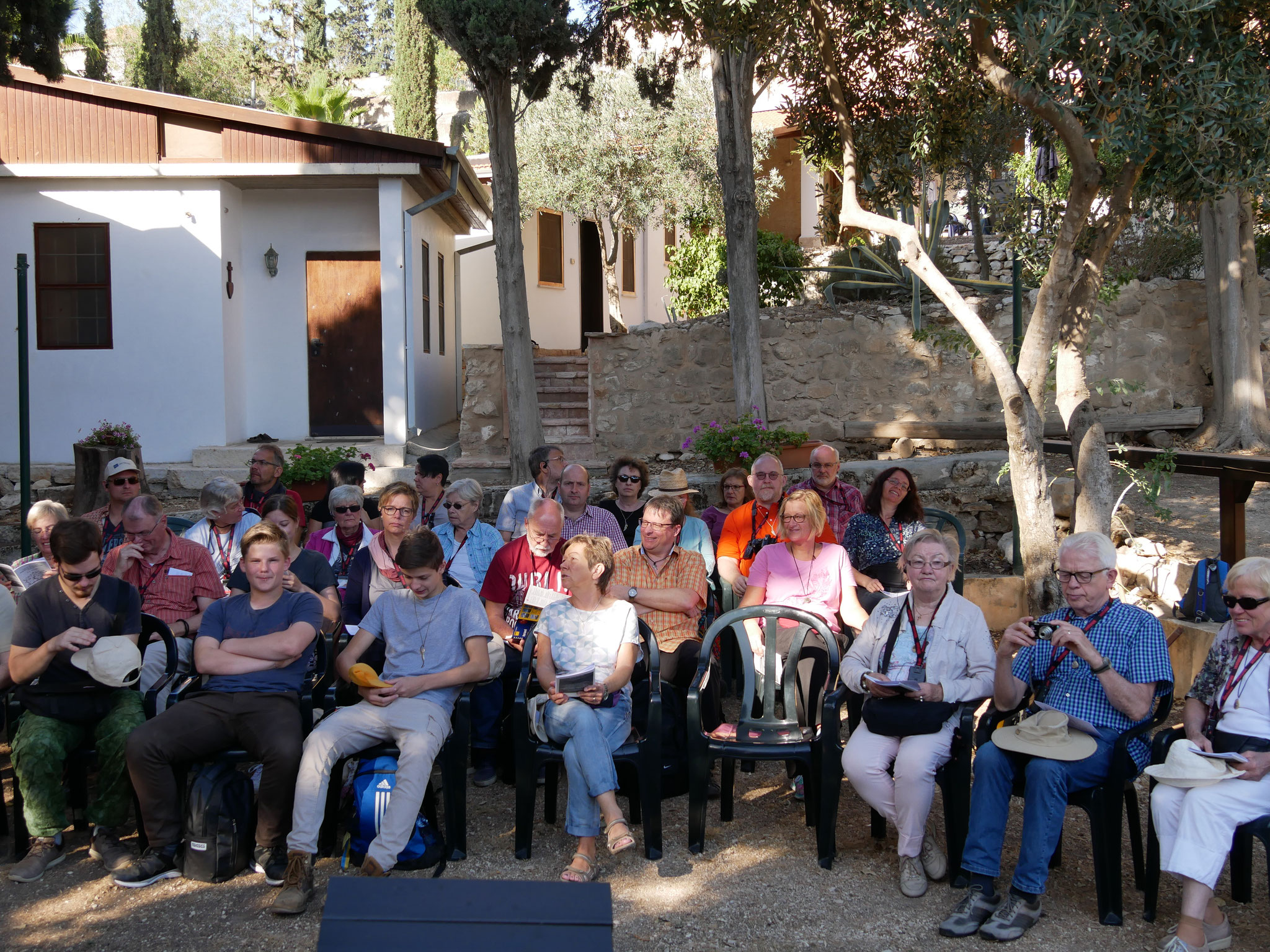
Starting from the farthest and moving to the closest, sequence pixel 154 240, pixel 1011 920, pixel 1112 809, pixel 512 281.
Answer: pixel 154 240, pixel 512 281, pixel 1112 809, pixel 1011 920

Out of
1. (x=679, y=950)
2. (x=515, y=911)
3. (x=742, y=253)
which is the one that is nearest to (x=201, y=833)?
(x=679, y=950)

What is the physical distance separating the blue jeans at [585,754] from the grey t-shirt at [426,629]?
422 millimetres

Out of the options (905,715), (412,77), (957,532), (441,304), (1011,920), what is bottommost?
(1011,920)

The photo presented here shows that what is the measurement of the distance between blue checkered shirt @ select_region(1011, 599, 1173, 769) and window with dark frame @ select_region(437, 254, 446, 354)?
10.2 metres

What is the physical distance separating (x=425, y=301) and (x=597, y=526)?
732 centimetres

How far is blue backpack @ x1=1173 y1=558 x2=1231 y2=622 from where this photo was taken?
466 centimetres

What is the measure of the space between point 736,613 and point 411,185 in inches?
305

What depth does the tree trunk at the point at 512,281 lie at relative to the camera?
8.52 m

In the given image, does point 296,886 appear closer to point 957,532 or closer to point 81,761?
point 81,761

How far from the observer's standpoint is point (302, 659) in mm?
3939

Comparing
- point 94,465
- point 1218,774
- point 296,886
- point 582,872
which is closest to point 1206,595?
point 1218,774

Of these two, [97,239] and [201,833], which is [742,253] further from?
[201,833]

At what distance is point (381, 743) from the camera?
3.74 meters

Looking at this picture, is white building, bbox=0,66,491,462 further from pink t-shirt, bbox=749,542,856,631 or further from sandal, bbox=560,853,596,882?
sandal, bbox=560,853,596,882
